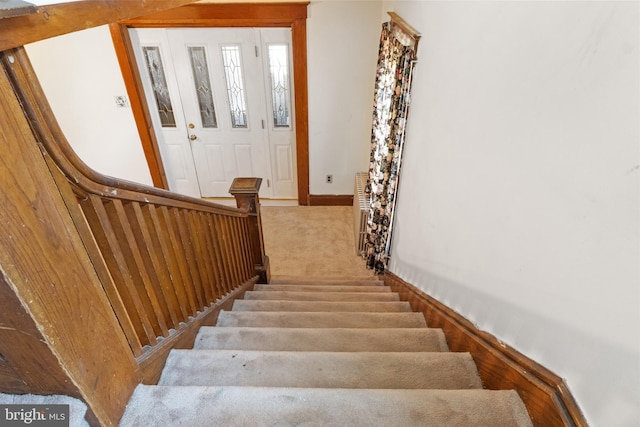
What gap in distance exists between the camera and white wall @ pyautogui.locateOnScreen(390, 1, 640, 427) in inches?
25.4

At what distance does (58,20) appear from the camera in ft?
2.07

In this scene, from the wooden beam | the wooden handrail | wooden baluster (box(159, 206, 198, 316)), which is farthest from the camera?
wooden baluster (box(159, 206, 198, 316))

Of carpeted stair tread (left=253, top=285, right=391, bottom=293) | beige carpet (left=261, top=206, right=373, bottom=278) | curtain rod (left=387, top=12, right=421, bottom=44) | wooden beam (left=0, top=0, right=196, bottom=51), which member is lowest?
beige carpet (left=261, top=206, right=373, bottom=278)


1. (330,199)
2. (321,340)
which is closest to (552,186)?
(321,340)

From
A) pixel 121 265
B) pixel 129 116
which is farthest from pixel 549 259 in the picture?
pixel 129 116

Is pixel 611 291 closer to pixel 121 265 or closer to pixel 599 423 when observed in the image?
pixel 599 423

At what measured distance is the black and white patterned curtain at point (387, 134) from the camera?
2.07 metres

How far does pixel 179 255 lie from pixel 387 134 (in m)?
1.63

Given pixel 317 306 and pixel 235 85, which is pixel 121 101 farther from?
pixel 317 306

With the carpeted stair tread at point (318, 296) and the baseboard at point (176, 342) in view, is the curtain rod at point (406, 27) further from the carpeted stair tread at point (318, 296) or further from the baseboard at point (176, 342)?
the baseboard at point (176, 342)

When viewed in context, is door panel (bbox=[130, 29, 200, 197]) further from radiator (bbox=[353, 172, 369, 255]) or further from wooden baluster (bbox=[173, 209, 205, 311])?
wooden baluster (bbox=[173, 209, 205, 311])

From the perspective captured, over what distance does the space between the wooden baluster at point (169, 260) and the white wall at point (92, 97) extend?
116 inches

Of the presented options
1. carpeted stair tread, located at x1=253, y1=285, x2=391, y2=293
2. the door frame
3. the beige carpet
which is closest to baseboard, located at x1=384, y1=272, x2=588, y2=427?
carpeted stair tread, located at x1=253, y1=285, x2=391, y2=293

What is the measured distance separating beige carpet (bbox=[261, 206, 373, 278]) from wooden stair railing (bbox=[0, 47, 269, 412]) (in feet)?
4.85
